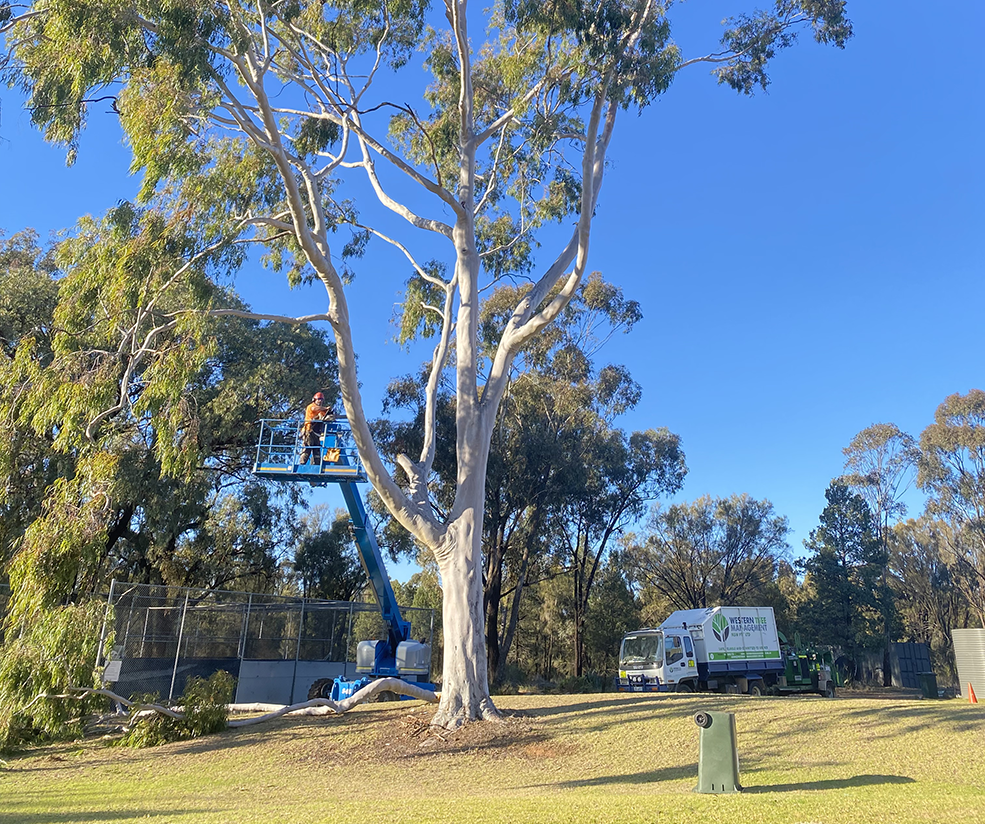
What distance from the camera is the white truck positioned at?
899 inches

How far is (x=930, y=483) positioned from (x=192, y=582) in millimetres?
39308

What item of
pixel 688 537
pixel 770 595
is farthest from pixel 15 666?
pixel 770 595

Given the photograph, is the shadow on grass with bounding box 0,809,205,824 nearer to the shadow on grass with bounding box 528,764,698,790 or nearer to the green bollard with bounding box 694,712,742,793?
the shadow on grass with bounding box 528,764,698,790

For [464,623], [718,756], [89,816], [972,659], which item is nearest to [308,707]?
[464,623]

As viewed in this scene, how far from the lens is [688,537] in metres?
45.8

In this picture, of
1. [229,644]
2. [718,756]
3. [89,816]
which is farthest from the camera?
[229,644]

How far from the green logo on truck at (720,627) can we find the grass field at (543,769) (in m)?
10.2

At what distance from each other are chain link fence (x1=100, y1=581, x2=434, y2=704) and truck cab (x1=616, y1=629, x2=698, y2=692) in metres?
6.86

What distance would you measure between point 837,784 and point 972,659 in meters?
23.2

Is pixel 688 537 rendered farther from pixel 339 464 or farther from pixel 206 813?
pixel 206 813

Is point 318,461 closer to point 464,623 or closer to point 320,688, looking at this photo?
point 464,623

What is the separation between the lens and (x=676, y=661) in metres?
22.8

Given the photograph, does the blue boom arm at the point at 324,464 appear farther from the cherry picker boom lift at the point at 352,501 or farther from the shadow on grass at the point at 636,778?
the shadow on grass at the point at 636,778

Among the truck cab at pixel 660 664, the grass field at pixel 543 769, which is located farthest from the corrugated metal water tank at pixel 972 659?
the grass field at pixel 543 769
